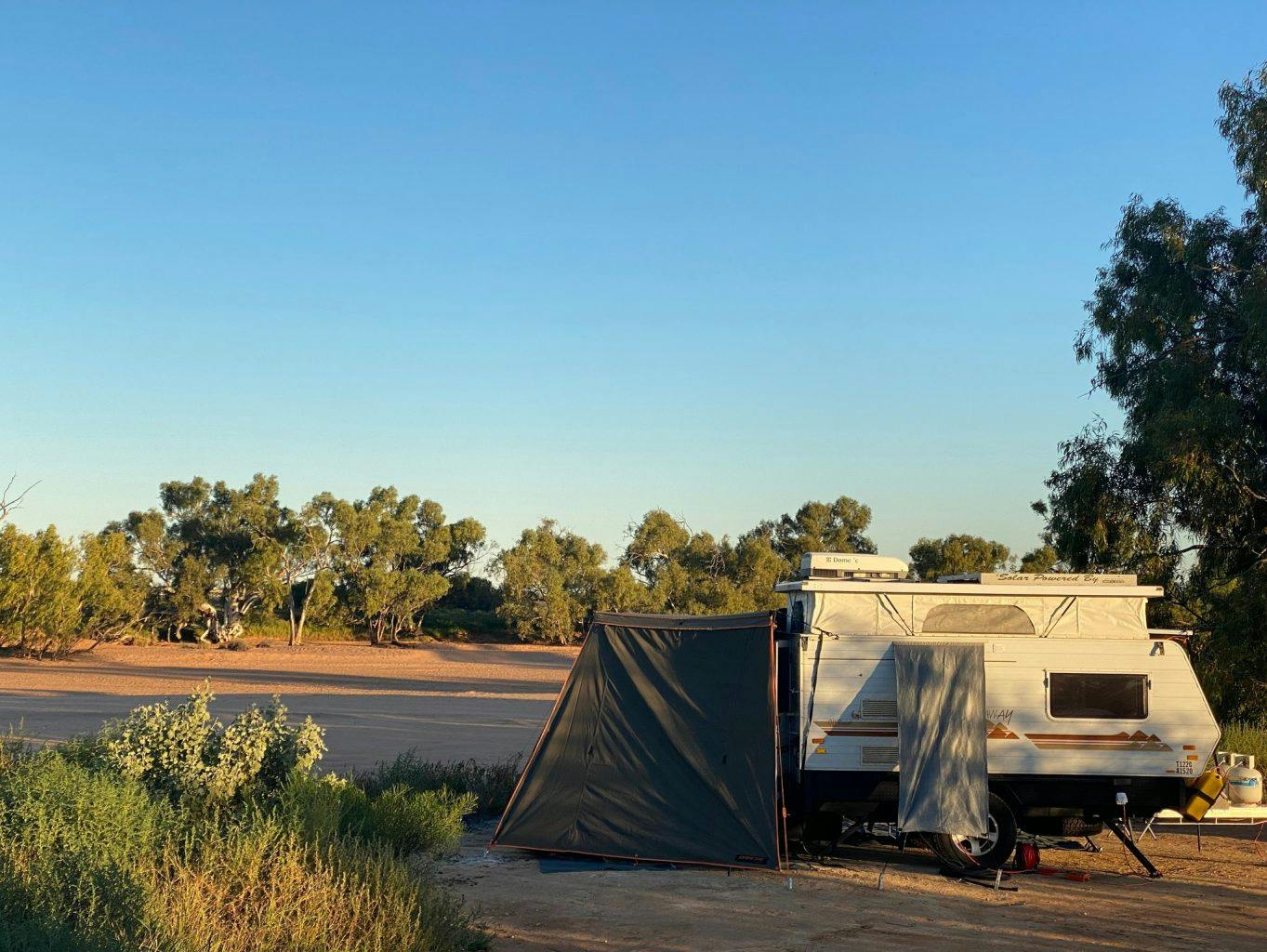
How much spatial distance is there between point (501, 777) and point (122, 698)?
1983 centimetres

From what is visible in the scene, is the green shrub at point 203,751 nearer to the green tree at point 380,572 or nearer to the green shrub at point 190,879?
the green shrub at point 190,879

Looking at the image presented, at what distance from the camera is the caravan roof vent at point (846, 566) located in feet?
38.5

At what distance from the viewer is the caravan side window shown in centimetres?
1101

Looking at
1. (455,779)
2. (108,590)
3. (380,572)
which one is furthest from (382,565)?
(455,779)

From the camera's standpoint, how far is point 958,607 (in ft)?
37.5

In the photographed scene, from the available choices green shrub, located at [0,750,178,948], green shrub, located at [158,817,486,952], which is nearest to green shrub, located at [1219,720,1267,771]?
green shrub, located at [158,817,486,952]

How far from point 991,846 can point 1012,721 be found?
119cm

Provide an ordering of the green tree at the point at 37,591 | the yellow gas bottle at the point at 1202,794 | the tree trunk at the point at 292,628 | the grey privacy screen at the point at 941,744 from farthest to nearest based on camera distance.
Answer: the tree trunk at the point at 292,628, the green tree at the point at 37,591, the yellow gas bottle at the point at 1202,794, the grey privacy screen at the point at 941,744

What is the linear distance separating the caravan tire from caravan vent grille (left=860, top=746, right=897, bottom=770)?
76 cm

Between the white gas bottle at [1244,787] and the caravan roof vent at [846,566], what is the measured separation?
165 inches

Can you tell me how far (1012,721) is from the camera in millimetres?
10938

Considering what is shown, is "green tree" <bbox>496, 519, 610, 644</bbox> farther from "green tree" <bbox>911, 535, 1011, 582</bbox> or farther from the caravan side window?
the caravan side window

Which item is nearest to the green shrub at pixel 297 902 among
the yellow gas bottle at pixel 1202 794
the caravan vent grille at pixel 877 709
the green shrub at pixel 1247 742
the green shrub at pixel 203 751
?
the green shrub at pixel 203 751

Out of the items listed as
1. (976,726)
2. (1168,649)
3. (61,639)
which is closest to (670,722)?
(976,726)
